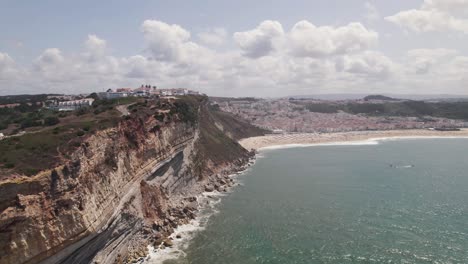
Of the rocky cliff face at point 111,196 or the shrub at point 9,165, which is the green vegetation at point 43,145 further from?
the rocky cliff face at point 111,196

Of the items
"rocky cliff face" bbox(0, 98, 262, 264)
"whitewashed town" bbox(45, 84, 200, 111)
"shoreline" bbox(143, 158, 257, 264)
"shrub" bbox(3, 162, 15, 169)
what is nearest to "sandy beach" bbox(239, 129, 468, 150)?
"whitewashed town" bbox(45, 84, 200, 111)

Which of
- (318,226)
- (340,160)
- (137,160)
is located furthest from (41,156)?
(340,160)

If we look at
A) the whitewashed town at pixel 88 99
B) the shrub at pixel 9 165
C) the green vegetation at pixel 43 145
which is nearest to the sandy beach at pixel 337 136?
the whitewashed town at pixel 88 99

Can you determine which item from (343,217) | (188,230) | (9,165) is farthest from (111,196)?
(343,217)

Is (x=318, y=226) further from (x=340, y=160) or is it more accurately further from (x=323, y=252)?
(x=340, y=160)

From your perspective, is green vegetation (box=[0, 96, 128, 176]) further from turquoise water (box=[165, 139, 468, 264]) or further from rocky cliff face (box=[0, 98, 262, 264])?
turquoise water (box=[165, 139, 468, 264])

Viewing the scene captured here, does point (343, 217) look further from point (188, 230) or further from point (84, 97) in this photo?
point (84, 97)
